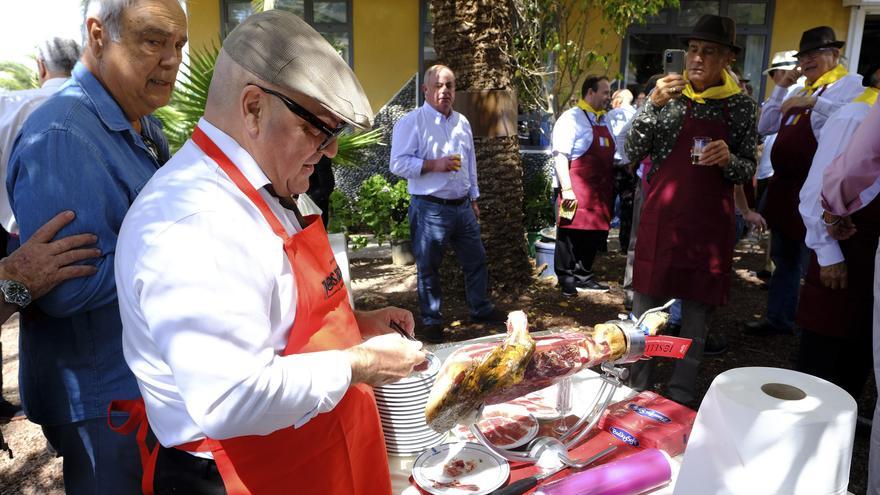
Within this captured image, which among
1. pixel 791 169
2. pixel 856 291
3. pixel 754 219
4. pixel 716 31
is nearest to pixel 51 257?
pixel 716 31

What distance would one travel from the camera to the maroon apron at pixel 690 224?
3094 mm

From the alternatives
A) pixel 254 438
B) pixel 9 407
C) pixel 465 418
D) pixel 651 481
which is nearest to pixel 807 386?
pixel 651 481

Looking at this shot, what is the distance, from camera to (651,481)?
1.39 metres

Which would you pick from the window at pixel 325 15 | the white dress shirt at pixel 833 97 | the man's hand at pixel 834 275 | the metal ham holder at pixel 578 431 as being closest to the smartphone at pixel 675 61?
the man's hand at pixel 834 275

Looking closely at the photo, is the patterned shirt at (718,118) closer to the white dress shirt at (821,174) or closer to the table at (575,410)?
the white dress shirt at (821,174)

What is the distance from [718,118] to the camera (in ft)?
10.2

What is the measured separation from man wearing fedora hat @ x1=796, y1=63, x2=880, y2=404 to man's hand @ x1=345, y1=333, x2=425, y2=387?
2264mm

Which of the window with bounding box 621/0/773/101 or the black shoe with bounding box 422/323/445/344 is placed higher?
the window with bounding box 621/0/773/101

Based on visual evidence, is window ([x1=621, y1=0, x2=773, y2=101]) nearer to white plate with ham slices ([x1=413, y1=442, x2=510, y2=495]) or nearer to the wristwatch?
white plate with ham slices ([x1=413, y1=442, x2=510, y2=495])

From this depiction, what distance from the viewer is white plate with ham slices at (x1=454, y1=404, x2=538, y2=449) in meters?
1.59

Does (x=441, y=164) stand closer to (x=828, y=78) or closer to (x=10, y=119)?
(x=10, y=119)

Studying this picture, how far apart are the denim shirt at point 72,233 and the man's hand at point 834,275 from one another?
2.86m

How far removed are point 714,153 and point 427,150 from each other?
97.6 inches

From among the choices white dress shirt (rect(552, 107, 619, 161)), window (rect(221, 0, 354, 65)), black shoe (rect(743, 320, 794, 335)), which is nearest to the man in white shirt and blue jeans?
white dress shirt (rect(552, 107, 619, 161))
